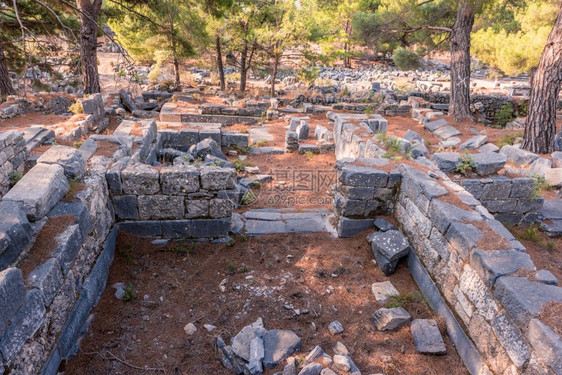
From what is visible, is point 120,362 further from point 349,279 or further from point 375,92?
point 375,92

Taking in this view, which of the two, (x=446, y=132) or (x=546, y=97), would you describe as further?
(x=446, y=132)

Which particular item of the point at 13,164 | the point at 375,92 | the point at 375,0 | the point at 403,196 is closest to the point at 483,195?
the point at 403,196

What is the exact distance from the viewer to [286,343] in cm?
359

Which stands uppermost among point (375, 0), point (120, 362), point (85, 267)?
point (375, 0)

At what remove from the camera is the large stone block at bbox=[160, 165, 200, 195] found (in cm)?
514

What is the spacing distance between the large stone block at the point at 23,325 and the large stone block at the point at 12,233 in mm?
381

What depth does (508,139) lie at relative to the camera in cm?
1164

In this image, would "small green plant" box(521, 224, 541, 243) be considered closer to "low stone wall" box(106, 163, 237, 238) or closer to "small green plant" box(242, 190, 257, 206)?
"small green plant" box(242, 190, 257, 206)

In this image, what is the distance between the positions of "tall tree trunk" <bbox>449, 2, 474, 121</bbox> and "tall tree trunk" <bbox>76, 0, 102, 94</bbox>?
496 inches

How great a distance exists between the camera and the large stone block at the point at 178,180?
5.14 meters

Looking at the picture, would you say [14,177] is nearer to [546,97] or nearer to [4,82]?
[4,82]

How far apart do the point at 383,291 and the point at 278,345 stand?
5.55 ft

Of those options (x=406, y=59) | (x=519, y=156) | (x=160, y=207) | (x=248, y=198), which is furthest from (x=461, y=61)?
(x=160, y=207)

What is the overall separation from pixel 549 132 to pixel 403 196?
739 cm
